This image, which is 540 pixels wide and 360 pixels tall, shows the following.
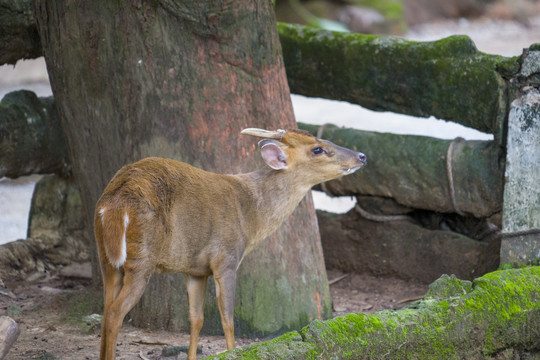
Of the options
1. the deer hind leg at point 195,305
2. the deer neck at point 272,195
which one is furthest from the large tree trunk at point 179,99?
the deer hind leg at point 195,305

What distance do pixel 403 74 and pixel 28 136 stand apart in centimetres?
311

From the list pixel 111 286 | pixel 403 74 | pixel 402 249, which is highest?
pixel 403 74

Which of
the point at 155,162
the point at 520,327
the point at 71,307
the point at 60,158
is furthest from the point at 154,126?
the point at 520,327

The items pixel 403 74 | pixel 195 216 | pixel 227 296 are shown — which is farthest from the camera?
pixel 403 74

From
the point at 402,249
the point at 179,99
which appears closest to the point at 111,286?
the point at 179,99

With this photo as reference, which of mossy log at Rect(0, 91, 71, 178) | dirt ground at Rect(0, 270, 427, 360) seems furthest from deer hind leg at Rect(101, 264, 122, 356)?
mossy log at Rect(0, 91, 71, 178)

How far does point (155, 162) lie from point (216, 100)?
3.93ft

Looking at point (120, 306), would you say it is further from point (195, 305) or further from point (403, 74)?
point (403, 74)

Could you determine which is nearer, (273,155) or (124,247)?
(124,247)

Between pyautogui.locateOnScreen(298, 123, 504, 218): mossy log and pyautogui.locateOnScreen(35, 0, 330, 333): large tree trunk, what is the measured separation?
133cm

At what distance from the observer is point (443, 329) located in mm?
3955

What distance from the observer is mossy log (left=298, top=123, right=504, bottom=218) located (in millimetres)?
6031

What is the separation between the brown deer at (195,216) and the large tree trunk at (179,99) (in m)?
0.67

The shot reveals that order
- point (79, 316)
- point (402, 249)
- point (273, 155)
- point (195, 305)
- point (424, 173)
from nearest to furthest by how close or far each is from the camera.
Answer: point (195, 305) < point (273, 155) < point (79, 316) < point (424, 173) < point (402, 249)
